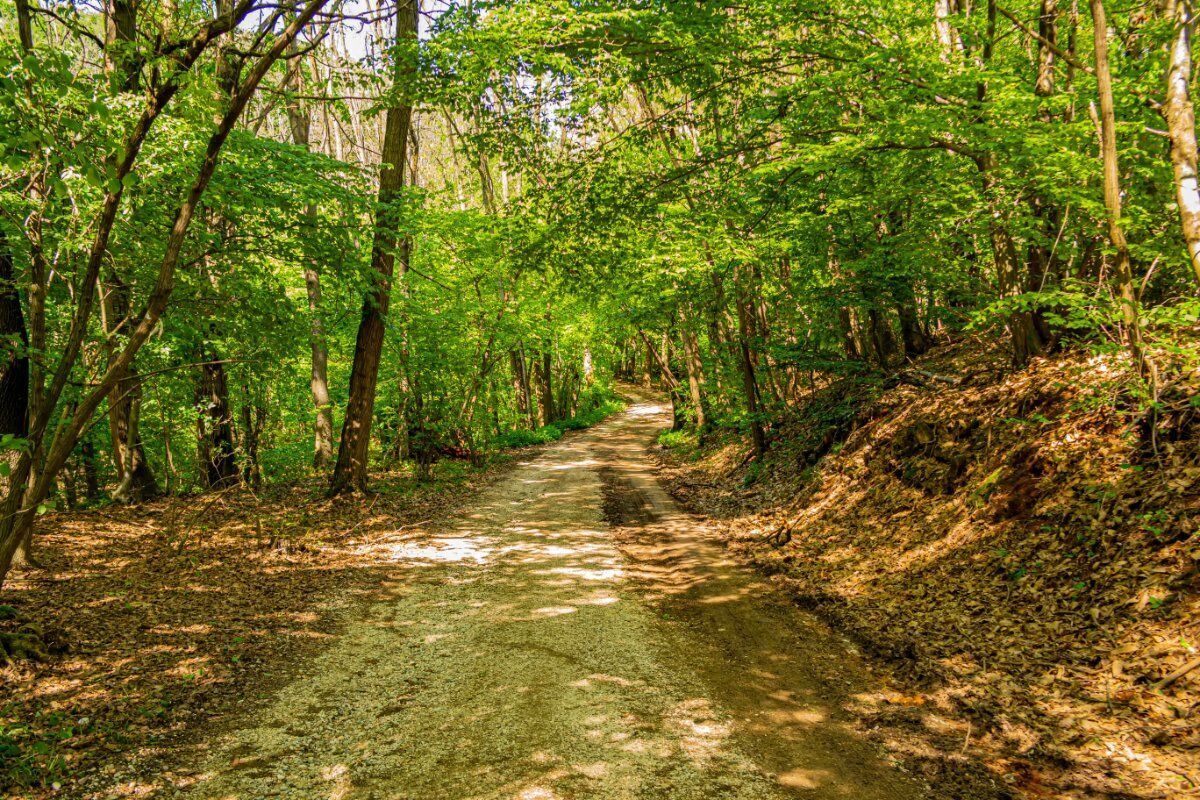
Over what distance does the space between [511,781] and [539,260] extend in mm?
7736

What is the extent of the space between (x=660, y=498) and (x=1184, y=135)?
33.2 ft

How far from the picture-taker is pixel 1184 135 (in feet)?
13.3

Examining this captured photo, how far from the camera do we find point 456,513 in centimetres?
1151

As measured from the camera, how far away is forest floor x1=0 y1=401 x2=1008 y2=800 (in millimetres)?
3568

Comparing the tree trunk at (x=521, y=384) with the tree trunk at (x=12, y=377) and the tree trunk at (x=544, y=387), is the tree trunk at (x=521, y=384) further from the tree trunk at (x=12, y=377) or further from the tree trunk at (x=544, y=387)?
the tree trunk at (x=12, y=377)

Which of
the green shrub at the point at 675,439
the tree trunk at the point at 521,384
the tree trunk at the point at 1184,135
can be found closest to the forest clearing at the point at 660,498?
the tree trunk at the point at 1184,135

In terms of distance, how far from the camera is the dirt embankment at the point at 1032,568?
3.69 metres

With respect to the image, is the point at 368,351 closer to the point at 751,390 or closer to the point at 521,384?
the point at 751,390

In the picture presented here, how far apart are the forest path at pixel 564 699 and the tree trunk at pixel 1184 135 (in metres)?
4.09

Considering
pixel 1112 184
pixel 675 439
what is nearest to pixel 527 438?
pixel 675 439

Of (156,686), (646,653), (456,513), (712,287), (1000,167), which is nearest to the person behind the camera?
(156,686)

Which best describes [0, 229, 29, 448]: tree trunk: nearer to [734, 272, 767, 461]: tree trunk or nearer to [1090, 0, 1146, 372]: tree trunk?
[1090, 0, 1146, 372]: tree trunk

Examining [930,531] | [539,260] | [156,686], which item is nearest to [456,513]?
[539,260]

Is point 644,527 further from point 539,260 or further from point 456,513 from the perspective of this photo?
point 539,260
